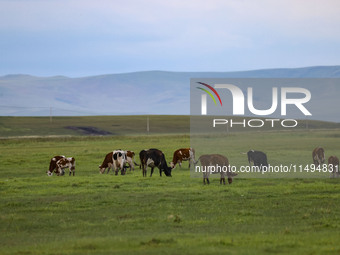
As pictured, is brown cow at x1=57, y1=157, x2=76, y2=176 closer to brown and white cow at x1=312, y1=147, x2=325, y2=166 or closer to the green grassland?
the green grassland

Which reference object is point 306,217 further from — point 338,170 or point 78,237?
point 338,170

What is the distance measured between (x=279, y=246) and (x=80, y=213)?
351 inches

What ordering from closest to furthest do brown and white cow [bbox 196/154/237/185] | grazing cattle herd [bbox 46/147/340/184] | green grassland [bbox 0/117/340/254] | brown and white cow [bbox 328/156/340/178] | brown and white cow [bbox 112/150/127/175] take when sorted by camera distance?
green grassland [bbox 0/117/340/254] < brown and white cow [bbox 196/154/237/185] < grazing cattle herd [bbox 46/147/340/184] < brown and white cow [bbox 328/156/340/178] < brown and white cow [bbox 112/150/127/175]

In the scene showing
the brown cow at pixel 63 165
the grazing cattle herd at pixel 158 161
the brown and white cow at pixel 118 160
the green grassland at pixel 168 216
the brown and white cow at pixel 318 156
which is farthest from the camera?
the brown and white cow at pixel 318 156

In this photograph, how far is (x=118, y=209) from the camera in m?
22.2

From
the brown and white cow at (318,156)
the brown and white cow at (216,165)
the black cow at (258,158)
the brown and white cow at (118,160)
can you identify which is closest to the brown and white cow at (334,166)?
the black cow at (258,158)

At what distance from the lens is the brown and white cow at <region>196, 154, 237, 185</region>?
2859 cm

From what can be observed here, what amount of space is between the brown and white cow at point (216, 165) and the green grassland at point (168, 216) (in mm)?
578

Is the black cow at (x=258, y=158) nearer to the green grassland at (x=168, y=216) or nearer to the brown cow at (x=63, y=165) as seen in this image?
the green grassland at (x=168, y=216)

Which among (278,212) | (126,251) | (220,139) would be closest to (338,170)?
(278,212)

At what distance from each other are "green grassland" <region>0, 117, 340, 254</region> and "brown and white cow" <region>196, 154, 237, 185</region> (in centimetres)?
58

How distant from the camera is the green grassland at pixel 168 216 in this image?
14.5 metres

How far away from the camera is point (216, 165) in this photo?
28.9 metres

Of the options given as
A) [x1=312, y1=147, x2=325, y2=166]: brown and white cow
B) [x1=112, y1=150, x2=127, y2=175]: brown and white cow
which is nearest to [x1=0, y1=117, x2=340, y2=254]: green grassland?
[x1=112, y1=150, x2=127, y2=175]: brown and white cow
